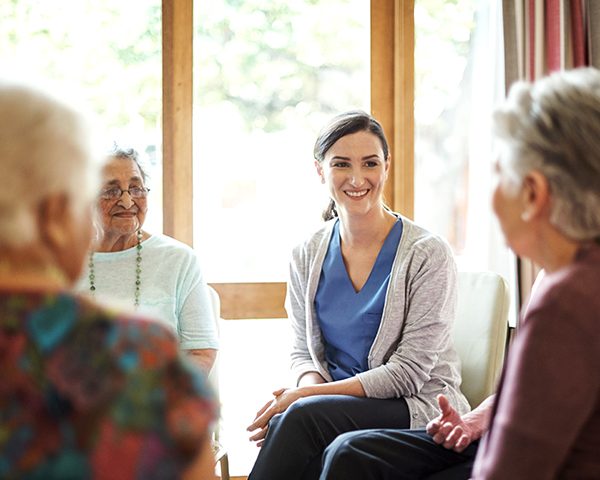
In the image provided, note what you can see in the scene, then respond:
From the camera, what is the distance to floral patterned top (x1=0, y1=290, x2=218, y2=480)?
1.96ft

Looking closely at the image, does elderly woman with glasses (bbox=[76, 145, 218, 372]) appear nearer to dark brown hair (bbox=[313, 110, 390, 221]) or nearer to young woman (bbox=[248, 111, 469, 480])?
young woman (bbox=[248, 111, 469, 480])

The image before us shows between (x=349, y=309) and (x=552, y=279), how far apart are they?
3.22 feet

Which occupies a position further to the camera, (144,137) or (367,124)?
(144,137)

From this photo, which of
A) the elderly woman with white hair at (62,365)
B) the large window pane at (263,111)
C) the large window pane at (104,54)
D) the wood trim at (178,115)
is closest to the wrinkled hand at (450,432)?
the elderly woman with white hair at (62,365)

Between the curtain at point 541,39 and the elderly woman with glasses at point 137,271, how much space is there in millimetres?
1333

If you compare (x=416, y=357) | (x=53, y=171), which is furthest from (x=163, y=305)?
(x=53, y=171)

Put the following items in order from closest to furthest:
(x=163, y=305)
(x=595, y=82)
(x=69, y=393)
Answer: (x=69, y=393)
(x=595, y=82)
(x=163, y=305)

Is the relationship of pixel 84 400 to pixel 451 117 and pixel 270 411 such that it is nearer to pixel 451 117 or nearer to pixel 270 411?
pixel 270 411

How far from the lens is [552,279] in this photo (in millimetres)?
803

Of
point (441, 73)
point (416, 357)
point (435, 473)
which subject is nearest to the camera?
point (435, 473)

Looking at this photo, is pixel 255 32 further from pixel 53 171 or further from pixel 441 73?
pixel 53 171

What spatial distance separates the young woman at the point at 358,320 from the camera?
150cm

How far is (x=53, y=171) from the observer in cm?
65

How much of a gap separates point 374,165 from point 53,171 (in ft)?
4.32
